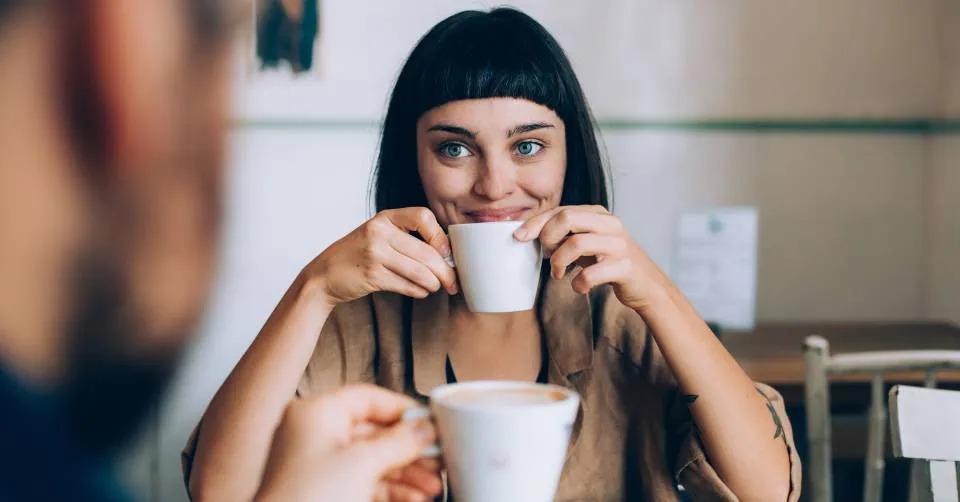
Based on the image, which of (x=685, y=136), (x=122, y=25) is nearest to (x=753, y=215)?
(x=685, y=136)

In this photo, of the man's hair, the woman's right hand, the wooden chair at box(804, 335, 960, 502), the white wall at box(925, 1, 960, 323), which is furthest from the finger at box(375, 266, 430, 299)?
the white wall at box(925, 1, 960, 323)

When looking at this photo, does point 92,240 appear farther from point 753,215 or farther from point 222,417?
→ point 753,215

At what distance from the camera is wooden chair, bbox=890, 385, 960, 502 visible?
71 cm

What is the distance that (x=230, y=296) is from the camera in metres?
1.78

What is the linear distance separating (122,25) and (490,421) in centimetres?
149

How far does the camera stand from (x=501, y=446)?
16.9 inches

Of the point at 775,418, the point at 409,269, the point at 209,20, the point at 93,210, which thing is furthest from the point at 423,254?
the point at 209,20

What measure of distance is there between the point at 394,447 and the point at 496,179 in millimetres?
474

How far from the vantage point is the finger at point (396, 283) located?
0.72 m

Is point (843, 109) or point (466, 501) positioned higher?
point (843, 109)

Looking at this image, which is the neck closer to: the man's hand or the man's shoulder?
the man's shoulder

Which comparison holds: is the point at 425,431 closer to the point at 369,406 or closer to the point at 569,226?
the point at 369,406

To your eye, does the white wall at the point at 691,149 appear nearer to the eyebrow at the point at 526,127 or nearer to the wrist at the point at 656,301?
the eyebrow at the point at 526,127

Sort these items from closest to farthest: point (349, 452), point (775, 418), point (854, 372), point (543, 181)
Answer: point (349, 452), point (775, 418), point (543, 181), point (854, 372)
